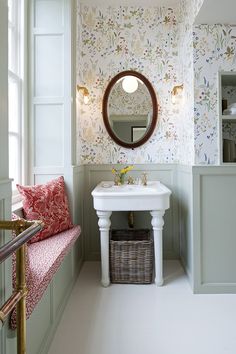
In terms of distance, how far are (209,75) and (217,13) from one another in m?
0.47

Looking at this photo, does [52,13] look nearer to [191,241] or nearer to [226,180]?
[226,180]

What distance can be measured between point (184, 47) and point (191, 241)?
1.88 meters

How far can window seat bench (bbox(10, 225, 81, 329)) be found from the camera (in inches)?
54.9

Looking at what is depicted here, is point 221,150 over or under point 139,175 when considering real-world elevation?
over

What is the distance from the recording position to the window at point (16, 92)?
251cm

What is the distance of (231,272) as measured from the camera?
2.49m

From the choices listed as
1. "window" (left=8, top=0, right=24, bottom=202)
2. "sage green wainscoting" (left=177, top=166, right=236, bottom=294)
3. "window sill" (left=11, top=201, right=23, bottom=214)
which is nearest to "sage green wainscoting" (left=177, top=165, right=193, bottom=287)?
"sage green wainscoting" (left=177, top=166, right=236, bottom=294)

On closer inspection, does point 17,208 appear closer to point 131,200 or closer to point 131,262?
point 131,200

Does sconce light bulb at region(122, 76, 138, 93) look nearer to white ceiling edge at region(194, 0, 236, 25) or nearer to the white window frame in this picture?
white ceiling edge at region(194, 0, 236, 25)

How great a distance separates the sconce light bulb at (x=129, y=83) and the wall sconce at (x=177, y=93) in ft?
1.36

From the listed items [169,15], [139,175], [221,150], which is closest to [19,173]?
[139,175]

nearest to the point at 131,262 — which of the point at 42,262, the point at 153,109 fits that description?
the point at 42,262

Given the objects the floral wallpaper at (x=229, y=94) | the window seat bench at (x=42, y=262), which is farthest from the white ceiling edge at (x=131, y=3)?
the window seat bench at (x=42, y=262)

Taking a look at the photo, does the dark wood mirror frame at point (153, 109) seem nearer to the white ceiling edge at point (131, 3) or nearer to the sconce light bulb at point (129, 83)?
the sconce light bulb at point (129, 83)
